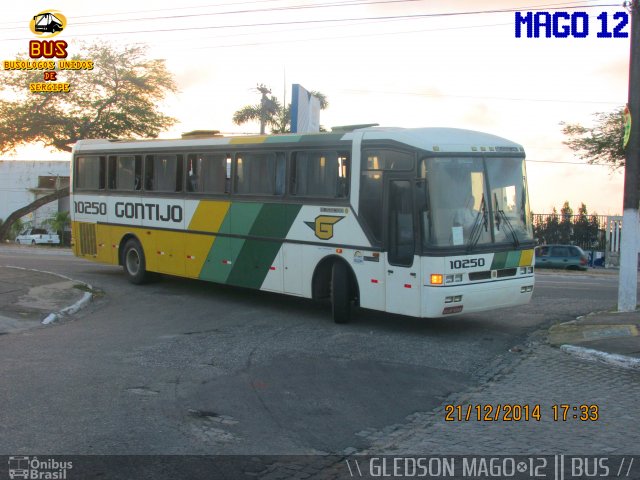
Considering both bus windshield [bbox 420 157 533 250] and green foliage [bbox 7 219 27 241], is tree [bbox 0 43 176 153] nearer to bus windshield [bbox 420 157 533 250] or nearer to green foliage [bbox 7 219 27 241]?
green foliage [bbox 7 219 27 241]

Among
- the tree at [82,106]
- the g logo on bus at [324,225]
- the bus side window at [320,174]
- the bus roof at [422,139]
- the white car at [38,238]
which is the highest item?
the tree at [82,106]

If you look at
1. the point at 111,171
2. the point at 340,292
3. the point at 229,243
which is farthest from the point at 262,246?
the point at 111,171

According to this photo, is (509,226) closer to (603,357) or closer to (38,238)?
(603,357)

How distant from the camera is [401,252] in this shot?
35.8 ft

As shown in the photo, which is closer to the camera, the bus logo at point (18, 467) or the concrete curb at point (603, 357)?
the bus logo at point (18, 467)

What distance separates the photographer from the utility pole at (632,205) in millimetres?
12830

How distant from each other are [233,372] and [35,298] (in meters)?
7.11

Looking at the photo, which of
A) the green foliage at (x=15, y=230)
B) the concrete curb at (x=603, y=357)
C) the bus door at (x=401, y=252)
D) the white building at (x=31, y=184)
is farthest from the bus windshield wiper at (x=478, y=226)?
the white building at (x=31, y=184)

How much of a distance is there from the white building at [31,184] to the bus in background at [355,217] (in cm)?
4580

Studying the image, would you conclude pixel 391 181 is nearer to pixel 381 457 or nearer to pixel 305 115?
pixel 381 457

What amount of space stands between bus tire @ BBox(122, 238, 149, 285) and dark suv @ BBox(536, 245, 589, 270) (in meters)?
19.8

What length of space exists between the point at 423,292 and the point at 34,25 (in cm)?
1983

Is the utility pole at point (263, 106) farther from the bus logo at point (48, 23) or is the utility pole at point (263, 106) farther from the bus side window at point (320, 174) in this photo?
the bus side window at point (320, 174)

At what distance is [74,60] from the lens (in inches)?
1515
